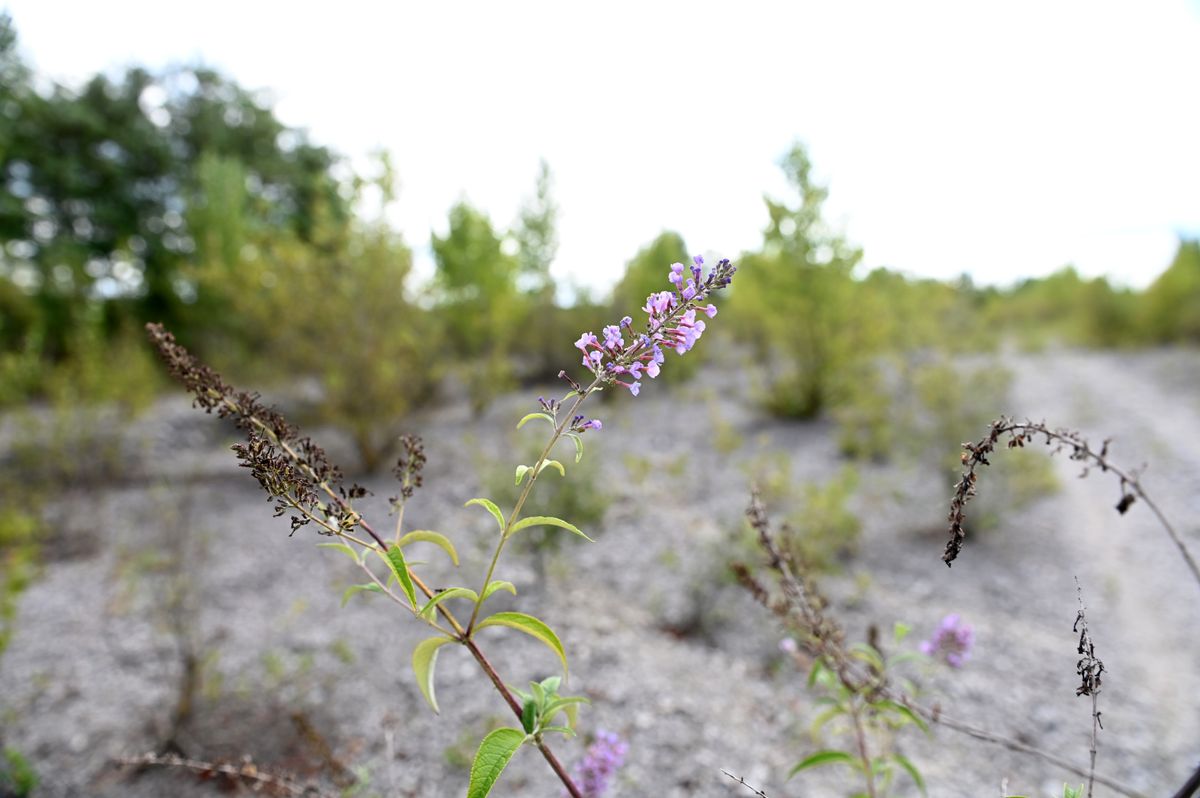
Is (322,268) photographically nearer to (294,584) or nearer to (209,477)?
(209,477)

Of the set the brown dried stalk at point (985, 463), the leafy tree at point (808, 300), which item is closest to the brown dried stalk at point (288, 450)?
the brown dried stalk at point (985, 463)

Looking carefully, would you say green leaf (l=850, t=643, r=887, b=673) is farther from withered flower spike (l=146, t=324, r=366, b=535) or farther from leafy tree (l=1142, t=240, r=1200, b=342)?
leafy tree (l=1142, t=240, r=1200, b=342)

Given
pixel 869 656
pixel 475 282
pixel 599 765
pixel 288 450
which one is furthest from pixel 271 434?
pixel 475 282

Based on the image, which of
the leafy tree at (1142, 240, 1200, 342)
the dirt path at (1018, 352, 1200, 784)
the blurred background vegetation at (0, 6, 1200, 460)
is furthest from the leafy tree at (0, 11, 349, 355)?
the leafy tree at (1142, 240, 1200, 342)

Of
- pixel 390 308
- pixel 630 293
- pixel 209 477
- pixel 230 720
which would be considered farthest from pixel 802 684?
pixel 630 293

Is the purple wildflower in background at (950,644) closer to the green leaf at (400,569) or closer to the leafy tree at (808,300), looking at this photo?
the green leaf at (400,569)

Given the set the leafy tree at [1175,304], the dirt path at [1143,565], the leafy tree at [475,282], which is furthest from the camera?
the leafy tree at [1175,304]
